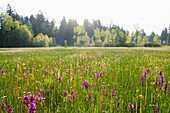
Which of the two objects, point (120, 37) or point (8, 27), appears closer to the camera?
point (8, 27)

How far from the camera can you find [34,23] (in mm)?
82312

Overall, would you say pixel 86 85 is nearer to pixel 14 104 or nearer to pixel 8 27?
pixel 14 104

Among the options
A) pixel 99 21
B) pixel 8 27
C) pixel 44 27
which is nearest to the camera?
pixel 8 27

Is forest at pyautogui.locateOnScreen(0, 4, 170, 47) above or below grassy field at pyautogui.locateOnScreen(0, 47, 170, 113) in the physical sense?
above

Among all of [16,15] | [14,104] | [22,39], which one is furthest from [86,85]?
[16,15]

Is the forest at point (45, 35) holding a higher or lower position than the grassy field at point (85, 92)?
higher

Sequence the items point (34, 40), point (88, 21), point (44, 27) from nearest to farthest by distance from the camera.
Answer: point (34, 40) → point (44, 27) → point (88, 21)

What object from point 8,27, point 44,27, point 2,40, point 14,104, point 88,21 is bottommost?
point 14,104

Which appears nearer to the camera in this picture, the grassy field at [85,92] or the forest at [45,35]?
the grassy field at [85,92]

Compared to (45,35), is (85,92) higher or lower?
lower

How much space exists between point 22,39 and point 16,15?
65.2ft

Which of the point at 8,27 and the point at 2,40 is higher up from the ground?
the point at 8,27

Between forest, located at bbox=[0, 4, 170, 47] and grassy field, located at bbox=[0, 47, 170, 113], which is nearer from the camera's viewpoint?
grassy field, located at bbox=[0, 47, 170, 113]

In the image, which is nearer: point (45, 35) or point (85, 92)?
point (85, 92)
